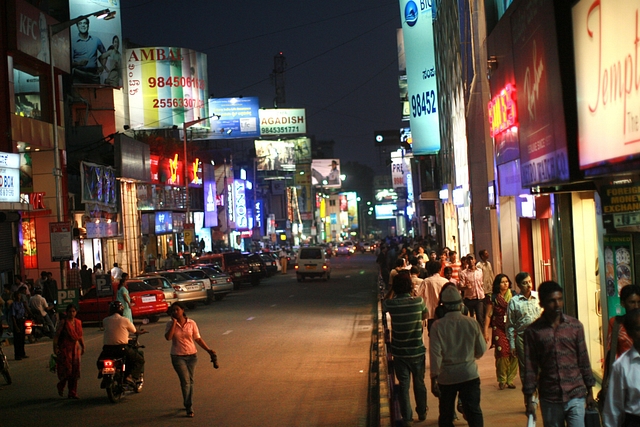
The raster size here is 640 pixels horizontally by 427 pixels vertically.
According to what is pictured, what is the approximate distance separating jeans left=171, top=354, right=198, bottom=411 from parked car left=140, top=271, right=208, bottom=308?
17.6 metres

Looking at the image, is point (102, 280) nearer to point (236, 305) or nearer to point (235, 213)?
point (236, 305)

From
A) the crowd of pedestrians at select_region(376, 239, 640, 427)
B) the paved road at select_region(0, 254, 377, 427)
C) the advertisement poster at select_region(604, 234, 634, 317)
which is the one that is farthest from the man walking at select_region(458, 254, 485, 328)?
the advertisement poster at select_region(604, 234, 634, 317)

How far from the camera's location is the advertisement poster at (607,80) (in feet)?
24.9

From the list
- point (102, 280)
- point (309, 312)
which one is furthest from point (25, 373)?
point (309, 312)

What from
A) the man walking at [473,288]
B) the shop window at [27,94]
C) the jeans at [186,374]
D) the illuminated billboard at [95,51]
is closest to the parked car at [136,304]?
the shop window at [27,94]

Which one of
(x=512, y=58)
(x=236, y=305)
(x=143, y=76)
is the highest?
(x=143, y=76)

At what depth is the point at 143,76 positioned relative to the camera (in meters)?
63.6

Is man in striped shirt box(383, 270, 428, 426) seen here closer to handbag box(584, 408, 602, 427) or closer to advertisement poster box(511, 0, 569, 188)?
advertisement poster box(511, 0, 569, 188)

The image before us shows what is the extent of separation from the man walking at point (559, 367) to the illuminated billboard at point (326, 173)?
436 feet

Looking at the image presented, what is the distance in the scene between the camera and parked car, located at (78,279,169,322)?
26.8 metres

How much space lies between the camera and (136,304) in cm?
2667

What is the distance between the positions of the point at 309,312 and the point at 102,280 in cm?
658

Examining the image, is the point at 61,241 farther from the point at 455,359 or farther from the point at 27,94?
the point at 455,359

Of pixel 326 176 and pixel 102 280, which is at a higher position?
pixel 326 176
